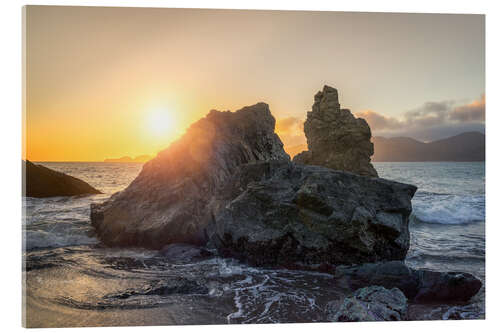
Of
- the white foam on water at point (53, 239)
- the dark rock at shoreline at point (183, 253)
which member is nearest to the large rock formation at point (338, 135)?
the dark rock at shoreline at point (183, 253)

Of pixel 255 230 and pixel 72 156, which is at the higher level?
pixel 72 156

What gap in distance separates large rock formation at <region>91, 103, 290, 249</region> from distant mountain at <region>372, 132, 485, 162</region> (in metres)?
4.55

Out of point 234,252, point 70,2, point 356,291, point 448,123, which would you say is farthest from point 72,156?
point 448,123

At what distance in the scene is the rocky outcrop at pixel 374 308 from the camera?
5.37 meters

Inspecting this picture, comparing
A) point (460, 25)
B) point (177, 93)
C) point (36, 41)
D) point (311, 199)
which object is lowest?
point (311, 199)

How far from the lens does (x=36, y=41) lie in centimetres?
625

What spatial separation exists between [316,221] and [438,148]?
13.6ft

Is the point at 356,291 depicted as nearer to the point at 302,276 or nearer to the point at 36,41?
the point at 302,276

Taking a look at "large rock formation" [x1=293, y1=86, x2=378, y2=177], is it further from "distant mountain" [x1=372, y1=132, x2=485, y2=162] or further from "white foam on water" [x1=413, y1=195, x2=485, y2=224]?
"white foam on water" [x1=413, y1=195, x2=485, y2=224]

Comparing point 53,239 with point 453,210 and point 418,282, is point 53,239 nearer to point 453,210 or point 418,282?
point 418,282

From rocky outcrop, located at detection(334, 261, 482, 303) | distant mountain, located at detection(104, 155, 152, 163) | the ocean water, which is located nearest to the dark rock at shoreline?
the ocean water

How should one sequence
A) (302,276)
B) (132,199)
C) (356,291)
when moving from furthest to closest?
(132,199)
(302,276)
(356,291)

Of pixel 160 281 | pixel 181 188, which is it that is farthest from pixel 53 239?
pixel 160 281

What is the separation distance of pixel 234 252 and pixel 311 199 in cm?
221
